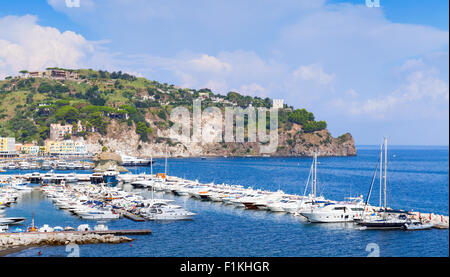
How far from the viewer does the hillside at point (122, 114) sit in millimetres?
92625

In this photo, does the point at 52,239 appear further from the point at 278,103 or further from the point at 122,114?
the point at 278,103

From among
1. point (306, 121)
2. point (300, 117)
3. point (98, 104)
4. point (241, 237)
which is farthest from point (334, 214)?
point (306, 121)

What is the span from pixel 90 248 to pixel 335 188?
3076 centimetres

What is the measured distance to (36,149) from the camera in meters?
79.2

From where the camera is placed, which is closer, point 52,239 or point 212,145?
point 52,239

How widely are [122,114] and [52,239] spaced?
282ft

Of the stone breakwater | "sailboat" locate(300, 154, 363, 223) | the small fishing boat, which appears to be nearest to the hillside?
"sailboat" locate(300, 154, 363, 223)

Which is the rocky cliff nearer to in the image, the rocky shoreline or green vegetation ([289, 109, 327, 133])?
green vegetation ([289, 109, 327, 133])

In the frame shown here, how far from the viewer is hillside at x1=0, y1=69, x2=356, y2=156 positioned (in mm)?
92625

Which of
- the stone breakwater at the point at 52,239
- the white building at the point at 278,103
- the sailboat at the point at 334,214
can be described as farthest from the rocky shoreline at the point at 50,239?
the white building at the point at 278,103

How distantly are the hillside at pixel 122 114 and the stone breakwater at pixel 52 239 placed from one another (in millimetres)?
74629

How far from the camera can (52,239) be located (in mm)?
16297

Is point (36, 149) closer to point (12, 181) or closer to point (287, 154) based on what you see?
point (12, 181)

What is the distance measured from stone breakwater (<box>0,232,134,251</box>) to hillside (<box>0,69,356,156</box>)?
74629 mm
